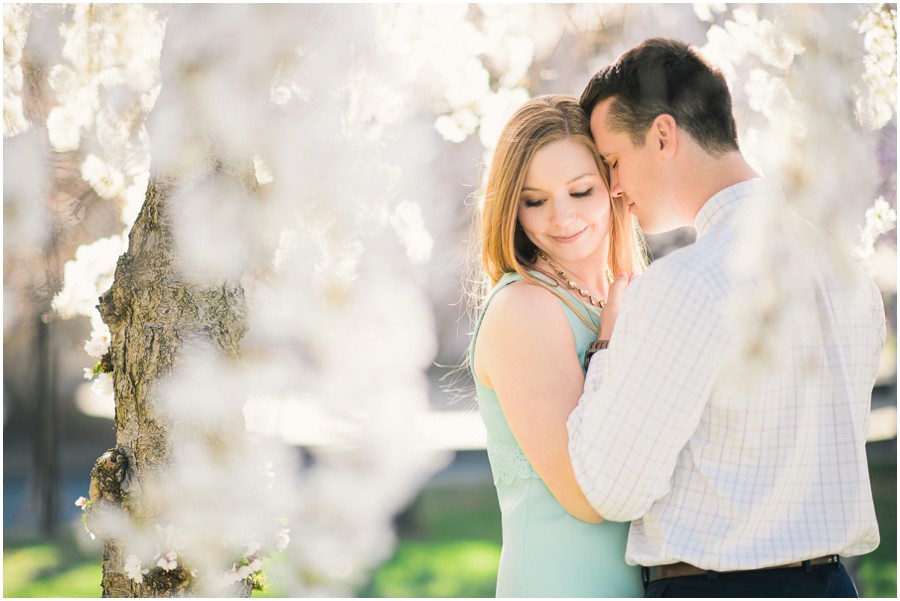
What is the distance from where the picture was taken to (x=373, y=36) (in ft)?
8.76

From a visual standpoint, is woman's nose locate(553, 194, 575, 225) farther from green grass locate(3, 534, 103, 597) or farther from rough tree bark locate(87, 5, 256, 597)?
green grass locate(3, 534, 103, 597)

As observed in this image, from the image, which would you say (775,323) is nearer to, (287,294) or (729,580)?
(729,580)

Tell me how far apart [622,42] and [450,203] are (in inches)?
96.6

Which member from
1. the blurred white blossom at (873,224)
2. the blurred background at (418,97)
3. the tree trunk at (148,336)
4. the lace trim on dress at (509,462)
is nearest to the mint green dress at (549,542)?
the lace trim on dress at (509,462)

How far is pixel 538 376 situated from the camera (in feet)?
6.33

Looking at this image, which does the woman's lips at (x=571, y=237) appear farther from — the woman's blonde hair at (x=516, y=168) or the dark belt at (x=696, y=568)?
the dark belt at (x=696, y=568)

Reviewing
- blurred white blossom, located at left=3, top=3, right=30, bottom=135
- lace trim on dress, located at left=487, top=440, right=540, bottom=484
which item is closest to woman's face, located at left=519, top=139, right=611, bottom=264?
lace trim on dress, located at left=487, top=440, right=540, bottom=484

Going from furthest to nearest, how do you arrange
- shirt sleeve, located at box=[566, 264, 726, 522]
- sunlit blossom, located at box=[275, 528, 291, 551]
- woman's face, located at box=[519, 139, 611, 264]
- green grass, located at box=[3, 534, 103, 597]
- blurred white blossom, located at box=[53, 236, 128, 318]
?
green grass, located at box=[3, 534, 103, 597]
blurred white blossom, located at box=[53, 236, 128, 318]
sunlit blossom, located at box=[275, 528, 291, 551]
woman's face, located at box=[519, 139, 611, 264]
shirt sleeve, located at box=[566, 264, 726, 522]

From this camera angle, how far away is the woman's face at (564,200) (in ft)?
7.06

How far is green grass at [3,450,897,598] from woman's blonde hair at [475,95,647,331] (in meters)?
2.67

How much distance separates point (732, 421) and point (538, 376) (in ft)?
1.35

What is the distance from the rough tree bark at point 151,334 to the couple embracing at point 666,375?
71cm

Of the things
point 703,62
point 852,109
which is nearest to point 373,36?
point 703,62

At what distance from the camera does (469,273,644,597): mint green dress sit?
1.95 meters
